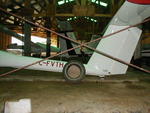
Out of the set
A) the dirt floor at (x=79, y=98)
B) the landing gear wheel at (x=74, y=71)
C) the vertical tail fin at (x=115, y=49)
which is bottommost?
the dirt floor at (x=79, y=98)

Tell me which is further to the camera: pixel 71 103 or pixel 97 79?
pixel 97 79

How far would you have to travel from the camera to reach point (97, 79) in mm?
5668

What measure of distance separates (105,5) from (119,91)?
1257 centimetres

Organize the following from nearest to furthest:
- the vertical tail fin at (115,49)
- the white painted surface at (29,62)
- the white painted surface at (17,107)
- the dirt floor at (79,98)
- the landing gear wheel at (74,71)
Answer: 1. the white painted surface at (17,107)
2. the dirt floor at (79,98)
3. the landing gear wheel at (74,71)
4. the vertical tail fin at (115,49)
5. the white painted surface at (29,62)

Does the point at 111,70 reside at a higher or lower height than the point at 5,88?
higher

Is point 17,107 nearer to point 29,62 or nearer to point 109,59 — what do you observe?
point 29,62

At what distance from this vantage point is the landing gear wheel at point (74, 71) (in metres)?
4.78

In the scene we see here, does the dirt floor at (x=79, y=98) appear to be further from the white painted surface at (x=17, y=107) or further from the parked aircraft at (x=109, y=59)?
the parked aircraft at (x=109, y=59)

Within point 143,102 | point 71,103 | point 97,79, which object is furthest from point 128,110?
point 97,79

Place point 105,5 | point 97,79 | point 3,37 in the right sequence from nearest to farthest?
point 97,79 → point 105,5 → point 3,37

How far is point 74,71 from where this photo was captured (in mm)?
4832

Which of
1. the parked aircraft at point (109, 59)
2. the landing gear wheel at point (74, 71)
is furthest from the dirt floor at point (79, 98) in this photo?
the parked aircraft at point (109, 59)

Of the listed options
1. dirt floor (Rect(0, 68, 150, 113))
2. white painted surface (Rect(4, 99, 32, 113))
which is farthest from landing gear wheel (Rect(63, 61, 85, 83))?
white painted surface (Rect(4, 99, 32, 113))

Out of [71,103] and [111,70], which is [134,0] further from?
[71,103]
